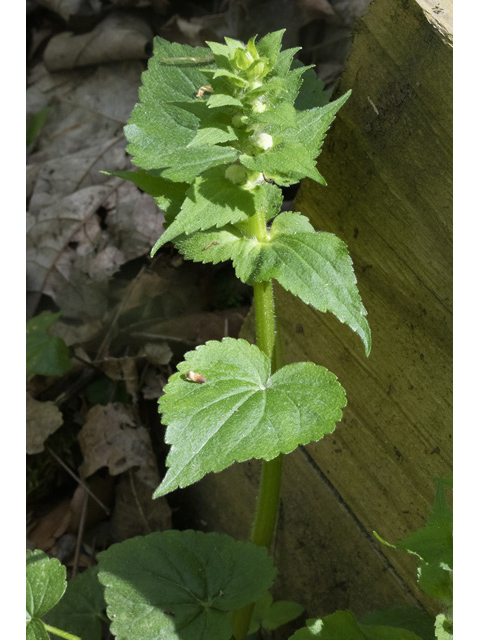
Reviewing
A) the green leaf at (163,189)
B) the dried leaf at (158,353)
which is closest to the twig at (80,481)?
the dried leaf at (158,353)

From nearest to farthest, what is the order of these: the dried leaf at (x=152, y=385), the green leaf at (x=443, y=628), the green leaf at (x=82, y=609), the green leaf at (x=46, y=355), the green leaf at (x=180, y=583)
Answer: the green leaf at (x=443, y=628) < the green leaf at (x=180, y=583) < the green leaf at (x=82, y=609) < the green leaf at (x=46, y=355) < the dried leaf at (x=152, y=385)

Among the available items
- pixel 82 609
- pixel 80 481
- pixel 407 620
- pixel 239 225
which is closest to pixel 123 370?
pixel 80 481

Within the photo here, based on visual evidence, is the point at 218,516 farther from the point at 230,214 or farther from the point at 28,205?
the point at 28,205

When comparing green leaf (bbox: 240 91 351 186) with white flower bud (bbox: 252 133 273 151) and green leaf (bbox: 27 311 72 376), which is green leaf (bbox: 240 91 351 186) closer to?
white flower bud (bbox: 252 133 273 151)

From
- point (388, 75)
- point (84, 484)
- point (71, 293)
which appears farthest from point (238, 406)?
point (71, 293)

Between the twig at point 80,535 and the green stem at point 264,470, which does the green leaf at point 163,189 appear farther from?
the twig at point 80,535

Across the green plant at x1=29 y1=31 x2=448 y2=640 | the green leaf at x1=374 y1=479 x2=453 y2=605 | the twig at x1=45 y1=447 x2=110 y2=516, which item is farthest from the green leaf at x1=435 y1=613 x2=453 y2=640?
the twig at x1=45 y1=447 x2=110 y2=516
